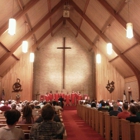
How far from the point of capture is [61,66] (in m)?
19.2

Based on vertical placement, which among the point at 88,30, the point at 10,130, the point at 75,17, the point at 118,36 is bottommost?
the point at 10,130

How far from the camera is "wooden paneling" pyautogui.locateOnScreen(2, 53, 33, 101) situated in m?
16.5

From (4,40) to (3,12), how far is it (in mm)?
2552

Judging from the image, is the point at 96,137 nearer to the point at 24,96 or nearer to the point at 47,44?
the point at 24,96

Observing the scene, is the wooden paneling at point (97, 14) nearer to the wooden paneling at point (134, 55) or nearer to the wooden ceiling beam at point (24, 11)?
the wooden paneling at point (134, 55)

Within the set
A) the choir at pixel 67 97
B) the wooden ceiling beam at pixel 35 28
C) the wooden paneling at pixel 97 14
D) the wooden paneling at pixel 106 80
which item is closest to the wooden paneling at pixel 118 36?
the wooden paneling at pixel 97 14

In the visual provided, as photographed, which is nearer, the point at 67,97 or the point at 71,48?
the point at 67,97

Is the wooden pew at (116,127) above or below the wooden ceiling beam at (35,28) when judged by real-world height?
below

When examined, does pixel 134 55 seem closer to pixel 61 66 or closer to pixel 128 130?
pixel 61 66

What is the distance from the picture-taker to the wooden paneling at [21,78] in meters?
16.5

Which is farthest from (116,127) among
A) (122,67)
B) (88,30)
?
(122,67)

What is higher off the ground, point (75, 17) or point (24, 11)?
point (75, 17)

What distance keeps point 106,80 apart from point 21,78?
22.6ft

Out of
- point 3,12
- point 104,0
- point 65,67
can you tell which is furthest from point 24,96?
point 104,0
